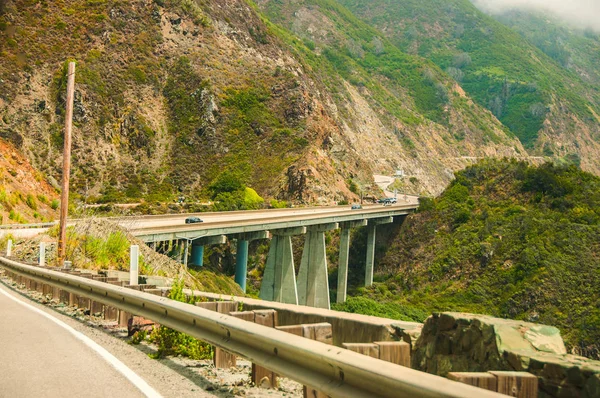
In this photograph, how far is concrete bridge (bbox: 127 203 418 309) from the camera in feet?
138

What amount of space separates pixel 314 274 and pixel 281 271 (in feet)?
31.9

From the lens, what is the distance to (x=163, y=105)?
9000 cm

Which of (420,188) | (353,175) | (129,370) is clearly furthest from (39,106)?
(420,188)

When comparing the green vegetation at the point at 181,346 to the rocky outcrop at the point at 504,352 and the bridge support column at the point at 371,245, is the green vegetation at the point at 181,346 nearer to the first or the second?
→ the rocky outcrop at the point at 504,352

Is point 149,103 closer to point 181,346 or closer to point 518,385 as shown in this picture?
point 181,346

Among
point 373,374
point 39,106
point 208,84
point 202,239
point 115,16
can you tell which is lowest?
point 202,239

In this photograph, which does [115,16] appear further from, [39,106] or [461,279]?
[461,279]

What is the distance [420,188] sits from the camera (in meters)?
136

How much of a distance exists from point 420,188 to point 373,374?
442 feet

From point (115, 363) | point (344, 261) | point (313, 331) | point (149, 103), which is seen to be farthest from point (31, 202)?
point (313, 331)

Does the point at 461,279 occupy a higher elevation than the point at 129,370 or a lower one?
lower

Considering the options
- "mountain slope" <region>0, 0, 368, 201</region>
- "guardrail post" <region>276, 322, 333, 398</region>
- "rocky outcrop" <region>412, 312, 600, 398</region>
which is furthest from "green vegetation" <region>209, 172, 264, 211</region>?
"rocky outcrop" <region>412, 312, 600, 398</region>

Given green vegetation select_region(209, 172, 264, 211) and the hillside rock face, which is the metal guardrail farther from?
the hillside rock face

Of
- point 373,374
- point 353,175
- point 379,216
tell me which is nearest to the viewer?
point 373,374
